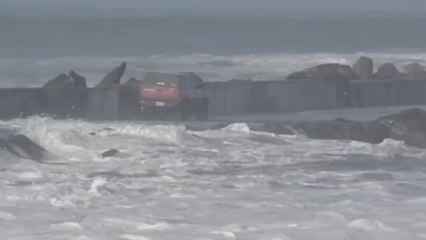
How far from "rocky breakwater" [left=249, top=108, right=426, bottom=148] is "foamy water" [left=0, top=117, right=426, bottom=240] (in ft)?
1.15

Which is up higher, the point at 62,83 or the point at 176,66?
the point at 62,83

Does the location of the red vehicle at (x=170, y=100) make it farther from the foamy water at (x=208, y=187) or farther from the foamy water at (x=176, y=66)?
the foamy water at (x=176, y=66)

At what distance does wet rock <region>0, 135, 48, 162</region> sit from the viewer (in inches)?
754

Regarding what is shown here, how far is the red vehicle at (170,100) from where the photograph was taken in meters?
26.4

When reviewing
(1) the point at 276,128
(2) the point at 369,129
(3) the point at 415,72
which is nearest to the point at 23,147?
(1) the point at 276,128

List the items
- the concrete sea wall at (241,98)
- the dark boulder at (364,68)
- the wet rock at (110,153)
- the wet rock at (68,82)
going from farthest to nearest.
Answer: the dark boulder at (364,68) → the wet rock at (68,82) → the concrete sea wall at (241,98) → the wet rock at (110,153)

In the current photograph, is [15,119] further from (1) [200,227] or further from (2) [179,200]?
(1) [200,227]

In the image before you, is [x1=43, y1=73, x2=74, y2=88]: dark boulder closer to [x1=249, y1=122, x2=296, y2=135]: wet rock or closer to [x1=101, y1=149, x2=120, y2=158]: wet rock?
[x1=249, y1=122, x2=296, y2=135]: wet rock

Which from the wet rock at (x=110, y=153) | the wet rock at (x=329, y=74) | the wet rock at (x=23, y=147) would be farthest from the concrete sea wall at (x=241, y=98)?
the wet rock at (x=110, y=153)

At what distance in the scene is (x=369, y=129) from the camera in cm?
2222

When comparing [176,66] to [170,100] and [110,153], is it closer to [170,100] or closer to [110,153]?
[170,100]

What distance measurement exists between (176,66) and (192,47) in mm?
20887

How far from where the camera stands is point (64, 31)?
92.8 metres

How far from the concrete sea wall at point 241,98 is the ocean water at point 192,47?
444 inches
